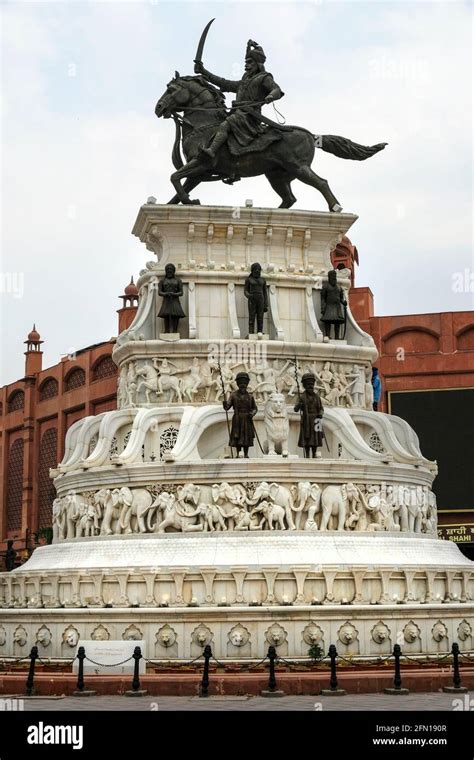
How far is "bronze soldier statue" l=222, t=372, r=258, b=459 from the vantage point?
97.3ft

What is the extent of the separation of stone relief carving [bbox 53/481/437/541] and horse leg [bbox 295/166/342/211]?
9416 mm

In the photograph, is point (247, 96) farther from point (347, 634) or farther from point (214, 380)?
point (347, 634)

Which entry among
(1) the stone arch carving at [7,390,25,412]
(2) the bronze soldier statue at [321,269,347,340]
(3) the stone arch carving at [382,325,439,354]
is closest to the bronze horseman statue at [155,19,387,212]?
(2) the bronze soldier statue at [321,269,347,340]

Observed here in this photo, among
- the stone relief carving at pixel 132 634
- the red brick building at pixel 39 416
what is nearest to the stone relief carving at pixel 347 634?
the stone relief carving at pixel 132 634

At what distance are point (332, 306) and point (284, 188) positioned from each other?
460cm

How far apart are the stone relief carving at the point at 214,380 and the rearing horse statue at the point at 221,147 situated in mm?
5278

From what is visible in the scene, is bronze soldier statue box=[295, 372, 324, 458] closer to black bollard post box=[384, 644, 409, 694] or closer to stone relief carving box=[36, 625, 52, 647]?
black bollard post box=[384, 644, 409, 694]

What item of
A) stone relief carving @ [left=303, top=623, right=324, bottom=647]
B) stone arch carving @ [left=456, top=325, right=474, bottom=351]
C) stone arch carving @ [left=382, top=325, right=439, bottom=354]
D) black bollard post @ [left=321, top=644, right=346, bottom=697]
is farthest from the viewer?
stone arch carving @ [left=382, top=325, right=439, bottom=354]

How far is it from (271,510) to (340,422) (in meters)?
3.80

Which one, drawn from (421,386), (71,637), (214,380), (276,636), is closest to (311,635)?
(276,636)

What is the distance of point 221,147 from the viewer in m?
34.7

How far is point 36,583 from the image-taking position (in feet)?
96.1
